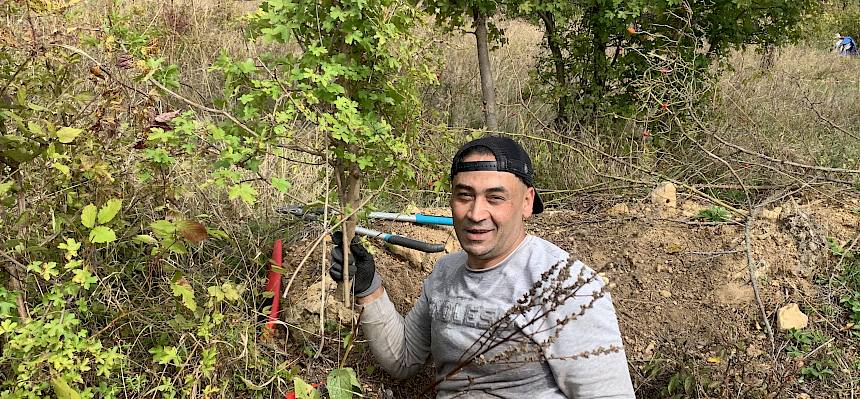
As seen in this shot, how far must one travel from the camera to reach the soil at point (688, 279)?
9.04 feet

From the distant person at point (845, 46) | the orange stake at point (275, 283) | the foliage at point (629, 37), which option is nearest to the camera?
the orange stake at point (275, 283)

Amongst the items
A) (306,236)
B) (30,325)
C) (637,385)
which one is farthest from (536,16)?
(30,325)

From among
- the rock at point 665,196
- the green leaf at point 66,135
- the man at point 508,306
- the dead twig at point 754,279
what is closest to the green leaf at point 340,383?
the man at point 508,306

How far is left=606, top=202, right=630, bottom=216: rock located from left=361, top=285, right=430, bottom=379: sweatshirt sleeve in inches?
69.0

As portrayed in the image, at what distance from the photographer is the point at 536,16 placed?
4914 millimetres

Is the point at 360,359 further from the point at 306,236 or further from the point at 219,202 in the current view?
the point at 219,202

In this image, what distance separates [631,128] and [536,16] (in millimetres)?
1207

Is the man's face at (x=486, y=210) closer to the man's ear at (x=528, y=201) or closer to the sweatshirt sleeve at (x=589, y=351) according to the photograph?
the man's ear at (x=528, y=201)

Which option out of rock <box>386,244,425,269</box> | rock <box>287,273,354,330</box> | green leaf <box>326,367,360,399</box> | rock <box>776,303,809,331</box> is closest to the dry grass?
rock <box>776,303,809,331</box>

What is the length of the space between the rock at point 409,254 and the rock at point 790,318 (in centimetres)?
159

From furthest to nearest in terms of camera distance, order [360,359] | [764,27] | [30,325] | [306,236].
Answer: [764,27] → [306,236] → [360,359] → [30,325]

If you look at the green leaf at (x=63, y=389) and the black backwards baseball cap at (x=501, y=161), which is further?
the black backwards baseball cap at (x=501, y=161)

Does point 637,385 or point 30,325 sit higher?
point 30,325

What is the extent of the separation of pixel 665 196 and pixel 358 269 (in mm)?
2154
